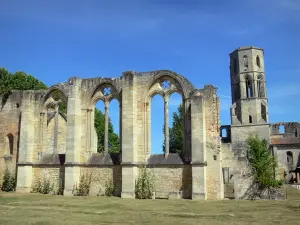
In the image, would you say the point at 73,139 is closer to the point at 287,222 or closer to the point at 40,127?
the point at 40,127

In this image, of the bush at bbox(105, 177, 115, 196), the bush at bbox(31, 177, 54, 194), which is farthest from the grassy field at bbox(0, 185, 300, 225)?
the bush at bbox(31, 177, 54, 194)

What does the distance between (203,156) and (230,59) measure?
42477 mm

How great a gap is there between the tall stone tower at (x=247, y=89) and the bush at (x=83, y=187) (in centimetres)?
3166

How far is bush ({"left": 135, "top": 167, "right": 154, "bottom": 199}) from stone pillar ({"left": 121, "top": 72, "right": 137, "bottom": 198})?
242mm

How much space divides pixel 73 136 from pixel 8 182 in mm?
5039

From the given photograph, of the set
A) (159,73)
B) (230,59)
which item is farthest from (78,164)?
(230,59)

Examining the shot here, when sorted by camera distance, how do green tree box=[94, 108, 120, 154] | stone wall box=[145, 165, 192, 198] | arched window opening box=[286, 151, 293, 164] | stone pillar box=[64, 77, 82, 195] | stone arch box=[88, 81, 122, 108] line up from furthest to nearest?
arched window opening box=[286, 151, 293, 164]
green tree box=[94, 108, 120, 154]
stone arch box=[88, 81, 122, 108]
stone pillar box=[64, 77, 82, 195]
stone wall box=[145, 165, 192, 198]

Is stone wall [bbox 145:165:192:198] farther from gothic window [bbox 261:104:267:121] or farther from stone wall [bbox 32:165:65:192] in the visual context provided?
gothic window [bbox 261:104:267:121]

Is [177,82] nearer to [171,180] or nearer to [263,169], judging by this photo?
[171,180]

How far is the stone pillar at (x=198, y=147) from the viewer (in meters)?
15.0

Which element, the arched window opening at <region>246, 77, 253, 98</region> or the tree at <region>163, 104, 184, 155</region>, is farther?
the arched window opening at <region>246, 77, 253, 98</region>

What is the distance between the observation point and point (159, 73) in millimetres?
17047

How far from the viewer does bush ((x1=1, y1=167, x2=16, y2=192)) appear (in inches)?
740

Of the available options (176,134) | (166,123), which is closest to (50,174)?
(166,123)
